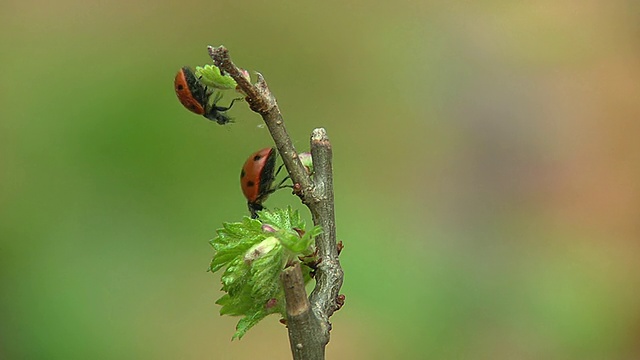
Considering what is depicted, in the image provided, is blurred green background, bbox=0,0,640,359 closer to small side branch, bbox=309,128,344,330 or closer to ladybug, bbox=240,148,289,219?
ladybug, bbox=240,148,289,219

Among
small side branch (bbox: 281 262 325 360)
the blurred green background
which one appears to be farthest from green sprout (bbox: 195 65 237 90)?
the blurred green background

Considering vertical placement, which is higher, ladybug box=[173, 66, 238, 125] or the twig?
ladybug box=[173, 66, 238, 125]

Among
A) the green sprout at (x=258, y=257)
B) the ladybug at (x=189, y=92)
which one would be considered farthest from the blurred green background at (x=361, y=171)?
the green sprout at (x=258, y=257)

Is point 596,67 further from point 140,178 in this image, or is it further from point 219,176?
point 140,178

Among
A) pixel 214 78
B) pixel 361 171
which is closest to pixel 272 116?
pixel 214 78

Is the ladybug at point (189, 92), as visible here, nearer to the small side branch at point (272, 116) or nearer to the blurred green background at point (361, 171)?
the small side branch at point (272, 116)

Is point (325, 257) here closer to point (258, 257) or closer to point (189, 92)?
point (258, 257)
